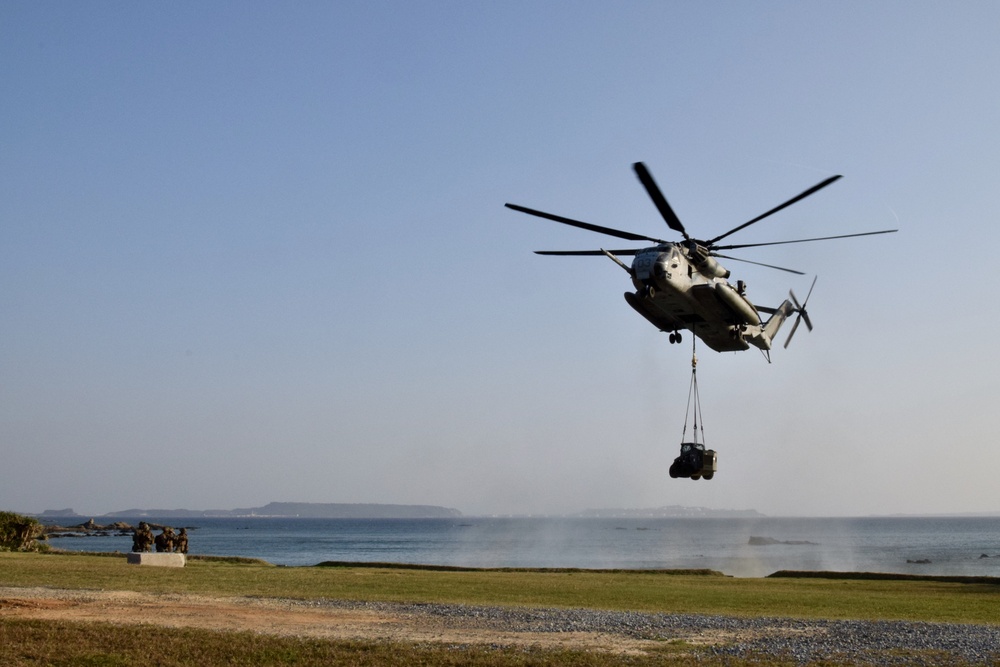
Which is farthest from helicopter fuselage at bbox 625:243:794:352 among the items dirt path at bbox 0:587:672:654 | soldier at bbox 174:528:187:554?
soldier at bbox 174:528:187:554

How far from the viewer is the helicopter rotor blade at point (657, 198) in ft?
70.6

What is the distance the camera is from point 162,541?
48.0 meters

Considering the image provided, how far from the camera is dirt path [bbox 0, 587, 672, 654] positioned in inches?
831

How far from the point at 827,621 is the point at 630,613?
546 centimetres

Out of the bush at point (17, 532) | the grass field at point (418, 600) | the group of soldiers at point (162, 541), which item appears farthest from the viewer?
the bush at point (17, 532)

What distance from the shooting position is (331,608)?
26859 mm

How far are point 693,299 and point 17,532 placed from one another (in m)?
51.4

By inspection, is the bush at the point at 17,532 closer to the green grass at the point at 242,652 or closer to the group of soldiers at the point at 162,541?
the group of soldiers at the point at 162,541

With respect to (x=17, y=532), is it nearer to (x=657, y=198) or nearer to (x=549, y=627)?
(x=549, y=627)

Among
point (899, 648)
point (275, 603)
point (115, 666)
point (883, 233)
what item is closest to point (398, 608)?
point (275, 603)

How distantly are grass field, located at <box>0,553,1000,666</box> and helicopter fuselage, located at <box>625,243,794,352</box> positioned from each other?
8432mm

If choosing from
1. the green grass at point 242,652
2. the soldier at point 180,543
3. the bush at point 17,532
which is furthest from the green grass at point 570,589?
the bush at point 17,532

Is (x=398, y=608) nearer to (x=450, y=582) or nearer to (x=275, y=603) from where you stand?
(x=275, y=603)

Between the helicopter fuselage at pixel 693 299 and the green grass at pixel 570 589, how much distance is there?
8.36 meters
